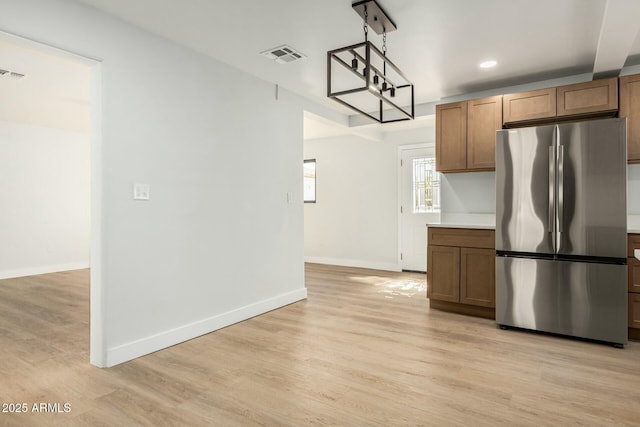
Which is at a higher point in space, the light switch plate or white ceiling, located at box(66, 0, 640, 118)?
white ceiling, located at box(66, 0, 640, 118)

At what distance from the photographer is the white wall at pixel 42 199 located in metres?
5.81

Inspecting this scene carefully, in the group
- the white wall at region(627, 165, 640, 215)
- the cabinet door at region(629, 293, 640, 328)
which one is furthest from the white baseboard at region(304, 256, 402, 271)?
the cabinet door at region(629, 293, 640, 328)

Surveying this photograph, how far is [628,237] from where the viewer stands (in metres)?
3.05

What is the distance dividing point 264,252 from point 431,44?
2569 mm

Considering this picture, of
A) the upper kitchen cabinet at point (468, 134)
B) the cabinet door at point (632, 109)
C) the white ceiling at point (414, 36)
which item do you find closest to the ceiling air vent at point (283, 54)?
the white ceiling at point (414, 36)

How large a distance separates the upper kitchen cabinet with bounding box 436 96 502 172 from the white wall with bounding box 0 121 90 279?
20.5ft

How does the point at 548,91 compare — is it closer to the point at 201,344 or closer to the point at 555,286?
the point at 555,286

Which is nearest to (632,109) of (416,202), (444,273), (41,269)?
(444,273)

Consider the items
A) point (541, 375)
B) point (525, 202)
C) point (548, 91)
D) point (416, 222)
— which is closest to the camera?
point (541, 375)

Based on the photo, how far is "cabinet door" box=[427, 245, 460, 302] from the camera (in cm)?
391

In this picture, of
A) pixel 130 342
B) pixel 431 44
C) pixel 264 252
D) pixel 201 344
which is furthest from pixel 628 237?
pixel 130 342

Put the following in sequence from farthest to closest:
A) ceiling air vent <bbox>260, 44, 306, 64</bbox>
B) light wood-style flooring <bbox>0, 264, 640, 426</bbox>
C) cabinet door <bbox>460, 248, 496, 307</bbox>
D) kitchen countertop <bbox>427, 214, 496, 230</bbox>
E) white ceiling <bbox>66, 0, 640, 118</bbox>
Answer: kitchen countertop <bbox>427, 214, 496, 230</bbox> < cabinet door <bbox>460, 248, 496, 307</bbox> < ceiling air vent <bbox>260, 44, 306, 64</bbox> < white ceiling <bbox>66, 0, 640, 118</bbox> < light wood-style flooring <bbox>0, 264, 640, 426</bbox>

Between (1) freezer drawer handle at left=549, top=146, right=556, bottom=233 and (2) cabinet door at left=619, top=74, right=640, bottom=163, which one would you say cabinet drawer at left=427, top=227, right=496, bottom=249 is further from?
(2) cabinet door at left=619, top=74, right=640, bottom=163

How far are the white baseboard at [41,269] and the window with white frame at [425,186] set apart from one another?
6.09m
